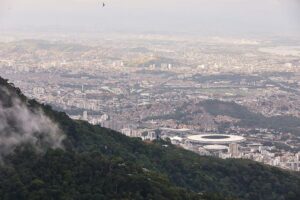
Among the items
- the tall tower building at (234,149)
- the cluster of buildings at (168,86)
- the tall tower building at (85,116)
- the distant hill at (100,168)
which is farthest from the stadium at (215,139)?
the distant hill at (100,168)

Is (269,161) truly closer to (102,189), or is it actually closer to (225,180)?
(225,180)

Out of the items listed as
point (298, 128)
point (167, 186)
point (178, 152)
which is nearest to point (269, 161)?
point (178, 152)

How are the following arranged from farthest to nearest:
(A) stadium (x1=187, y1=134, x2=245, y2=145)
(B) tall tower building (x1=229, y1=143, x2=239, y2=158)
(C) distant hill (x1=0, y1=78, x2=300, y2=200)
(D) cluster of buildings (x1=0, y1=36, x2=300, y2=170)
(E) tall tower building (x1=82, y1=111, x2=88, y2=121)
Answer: (E) tall tower building (x1=82, y1=111, x2=88, y2=121)
(D) cluster of buildings (x1=0, y1=36, x2=300, y2=170)
(A) stadium (x1=187, y1=134, x2=245, y2=145)
(B) tall tower building (x1=229, y1=143, x2=239, y2=158)
(C) distant hill (x1=0, y1=78, x2=300, y2=200)

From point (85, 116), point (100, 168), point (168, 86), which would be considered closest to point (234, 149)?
point (85, 116)

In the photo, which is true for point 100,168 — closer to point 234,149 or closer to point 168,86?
point 234,149

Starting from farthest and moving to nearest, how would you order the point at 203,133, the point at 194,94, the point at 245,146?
1. the point at 194,94
2. the point at 203,133
3. the point at 245,146

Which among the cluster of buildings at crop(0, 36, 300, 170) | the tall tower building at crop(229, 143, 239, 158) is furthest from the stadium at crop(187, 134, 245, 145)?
the tall tower building at crop(229, 143, 239, 158)

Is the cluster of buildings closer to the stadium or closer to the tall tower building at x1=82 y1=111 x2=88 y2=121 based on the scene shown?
the tall tower building at x1=82 y1=111 x2=88 y2=121
